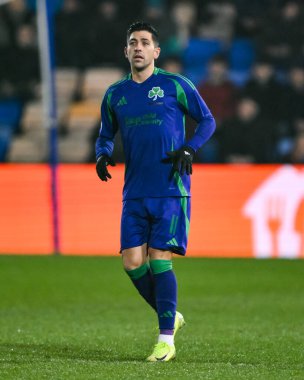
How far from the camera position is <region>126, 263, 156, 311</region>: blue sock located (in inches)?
283

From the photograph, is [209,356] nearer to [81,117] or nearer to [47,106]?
[47,106]

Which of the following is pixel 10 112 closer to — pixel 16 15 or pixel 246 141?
pixel 16 15

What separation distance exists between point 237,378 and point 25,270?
7627 mm

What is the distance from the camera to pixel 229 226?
1493 cm

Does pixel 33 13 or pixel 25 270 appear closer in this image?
pixel 25 270

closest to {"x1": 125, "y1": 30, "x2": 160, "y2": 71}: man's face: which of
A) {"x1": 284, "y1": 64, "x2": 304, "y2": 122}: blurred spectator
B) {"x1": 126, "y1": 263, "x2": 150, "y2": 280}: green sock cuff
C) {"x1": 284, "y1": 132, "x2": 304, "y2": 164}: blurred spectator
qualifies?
{"x1": 126, "y1": 263, "x2": 150, "y2": 280}: green sock cuff

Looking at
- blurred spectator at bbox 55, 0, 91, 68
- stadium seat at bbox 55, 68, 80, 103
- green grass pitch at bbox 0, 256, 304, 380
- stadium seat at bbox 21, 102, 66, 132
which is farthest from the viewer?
stadium seat at bbox 55, 68, 80, 103

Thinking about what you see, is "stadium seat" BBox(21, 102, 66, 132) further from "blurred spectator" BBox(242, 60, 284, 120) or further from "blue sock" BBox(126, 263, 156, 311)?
"blue sock" BBox(126, 263, 156, 311)

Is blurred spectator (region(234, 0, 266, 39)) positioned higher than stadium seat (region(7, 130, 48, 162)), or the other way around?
blurred spectator (region(234, 0, 266, 39))

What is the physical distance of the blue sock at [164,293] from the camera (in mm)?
6965

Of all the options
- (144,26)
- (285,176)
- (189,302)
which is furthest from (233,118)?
(144,26)

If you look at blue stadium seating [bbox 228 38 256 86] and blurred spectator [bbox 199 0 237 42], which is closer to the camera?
blue stadium seating [bbox 228 38 256 86]

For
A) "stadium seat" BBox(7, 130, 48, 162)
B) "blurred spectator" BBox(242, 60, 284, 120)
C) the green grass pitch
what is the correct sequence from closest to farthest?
the green grass pitch, "blurred spectator" BBox(242, 60, 284, 120), "stadium seat" BBox(7, 130, 48, 162)

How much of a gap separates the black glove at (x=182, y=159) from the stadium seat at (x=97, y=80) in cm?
1174
